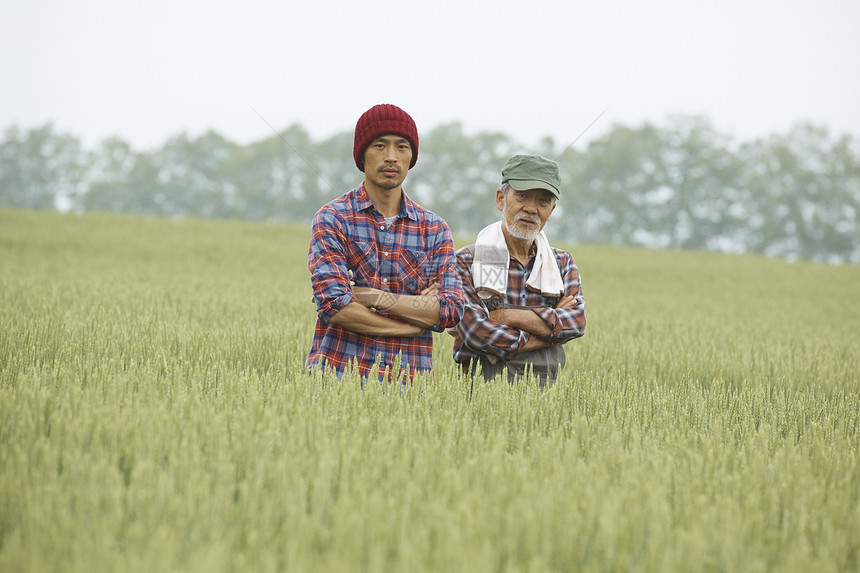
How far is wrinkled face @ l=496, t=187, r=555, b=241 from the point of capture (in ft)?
12.1

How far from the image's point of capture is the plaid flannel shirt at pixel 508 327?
362 cm

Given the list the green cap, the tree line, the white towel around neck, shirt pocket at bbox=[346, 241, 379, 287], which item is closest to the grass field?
the white towel around neck

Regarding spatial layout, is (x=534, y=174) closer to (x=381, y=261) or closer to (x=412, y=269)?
(x=412, y=269)

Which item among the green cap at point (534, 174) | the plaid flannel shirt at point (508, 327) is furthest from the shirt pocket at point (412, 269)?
the green cap at point (534, 174)

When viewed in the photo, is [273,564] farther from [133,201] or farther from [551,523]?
[133,201]

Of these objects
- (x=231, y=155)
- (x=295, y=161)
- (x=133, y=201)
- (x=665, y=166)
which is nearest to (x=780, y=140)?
(x=665, y=166)

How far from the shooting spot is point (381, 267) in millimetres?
3717

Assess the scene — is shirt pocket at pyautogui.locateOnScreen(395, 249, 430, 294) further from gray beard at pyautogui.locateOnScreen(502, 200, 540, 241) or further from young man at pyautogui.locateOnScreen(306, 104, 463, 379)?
gray beard at pyautogui.locateOnScreen(502, 200, 540, 241)

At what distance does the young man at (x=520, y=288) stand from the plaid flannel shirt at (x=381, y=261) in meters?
0.18

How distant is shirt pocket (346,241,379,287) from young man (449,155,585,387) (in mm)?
522

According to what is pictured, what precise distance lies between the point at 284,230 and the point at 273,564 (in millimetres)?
22191

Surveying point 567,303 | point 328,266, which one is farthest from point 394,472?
point 567,303

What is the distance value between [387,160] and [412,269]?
608 mm

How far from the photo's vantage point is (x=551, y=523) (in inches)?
73.1
